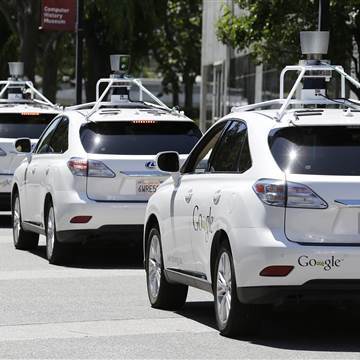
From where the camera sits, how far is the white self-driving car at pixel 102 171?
14758 millimetres

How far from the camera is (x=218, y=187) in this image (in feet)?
33.2

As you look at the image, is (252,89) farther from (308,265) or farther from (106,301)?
(308,265)

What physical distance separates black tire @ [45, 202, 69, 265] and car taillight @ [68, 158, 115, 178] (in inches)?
27.4

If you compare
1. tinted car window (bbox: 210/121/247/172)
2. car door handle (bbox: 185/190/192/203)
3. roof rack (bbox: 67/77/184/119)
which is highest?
tinted car window (bbox: 210/121/247/172)

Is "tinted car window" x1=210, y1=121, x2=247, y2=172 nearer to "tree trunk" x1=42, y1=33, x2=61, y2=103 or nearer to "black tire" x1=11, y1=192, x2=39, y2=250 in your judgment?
"black tire" x1=11, y1=192, x2=39, y2=250

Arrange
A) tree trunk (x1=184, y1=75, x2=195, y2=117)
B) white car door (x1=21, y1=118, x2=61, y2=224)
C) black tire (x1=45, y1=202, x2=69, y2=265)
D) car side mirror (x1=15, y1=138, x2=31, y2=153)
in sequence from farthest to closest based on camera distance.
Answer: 1. tree trunk (x1=184, y1=75, x2=195, y2=117)
2. car side mirror (x1=15, y1=138, x2=31, y2=153)
3. white car door (x1=21, y1=118, x2=61, y2=224)
4. black tire (x1=45, y1=202, x2=69, y2=265)

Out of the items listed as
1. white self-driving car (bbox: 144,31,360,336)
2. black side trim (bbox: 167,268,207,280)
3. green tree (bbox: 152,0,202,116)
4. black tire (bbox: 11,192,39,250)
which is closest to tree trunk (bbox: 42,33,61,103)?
A: green tree (bbox: 152,0,202,116)

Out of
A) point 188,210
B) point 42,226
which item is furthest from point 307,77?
point 42,226

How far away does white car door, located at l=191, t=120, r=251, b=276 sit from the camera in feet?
32.4

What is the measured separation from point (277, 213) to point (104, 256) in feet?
24.3

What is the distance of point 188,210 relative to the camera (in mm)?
10773

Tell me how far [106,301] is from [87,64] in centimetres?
3108

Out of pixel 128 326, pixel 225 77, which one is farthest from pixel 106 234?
pixel 225 77

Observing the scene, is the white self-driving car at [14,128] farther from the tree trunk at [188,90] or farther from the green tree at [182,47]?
the tree trunk at [188,90]
